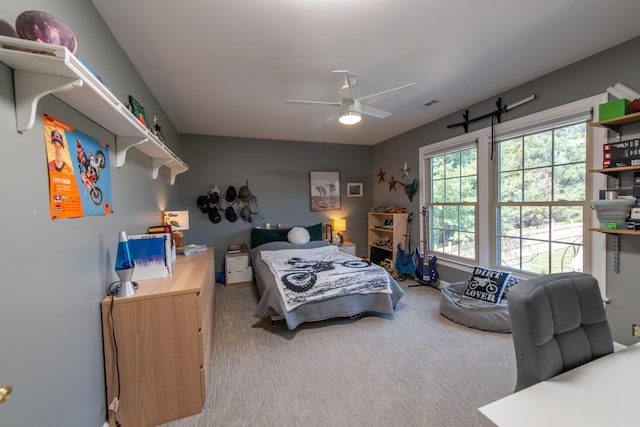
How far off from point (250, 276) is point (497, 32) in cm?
424

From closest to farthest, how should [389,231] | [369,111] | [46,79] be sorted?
1. [46,79]
2. [369,111]
3. [389,231]

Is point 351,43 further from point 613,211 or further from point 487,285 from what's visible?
point 487,285

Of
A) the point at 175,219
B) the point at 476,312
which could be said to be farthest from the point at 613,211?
the point at 175,219

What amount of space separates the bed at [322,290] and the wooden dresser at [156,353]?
1023mm

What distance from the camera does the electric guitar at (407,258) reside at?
14.0 ft

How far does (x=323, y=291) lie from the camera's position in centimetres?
271

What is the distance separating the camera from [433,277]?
391cm

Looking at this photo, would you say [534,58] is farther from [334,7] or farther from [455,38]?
[334,7]

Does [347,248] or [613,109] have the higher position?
[613,109]

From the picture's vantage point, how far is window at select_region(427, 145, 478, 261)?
11.5 feet

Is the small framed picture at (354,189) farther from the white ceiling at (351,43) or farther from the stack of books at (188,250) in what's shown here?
the stack of books at (188,250)

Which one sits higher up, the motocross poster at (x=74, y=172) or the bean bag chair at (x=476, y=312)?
the motocross poster at (x=74, y=172)

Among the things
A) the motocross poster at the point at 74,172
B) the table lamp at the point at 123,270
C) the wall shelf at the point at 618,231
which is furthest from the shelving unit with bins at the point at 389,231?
the motocross poster at the point at 74,172

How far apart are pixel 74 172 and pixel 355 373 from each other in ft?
7.16
